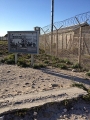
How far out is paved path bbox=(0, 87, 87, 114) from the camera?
491 centimetres

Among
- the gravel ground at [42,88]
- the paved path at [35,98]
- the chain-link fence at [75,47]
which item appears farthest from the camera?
the chain-link fence at [75,47]

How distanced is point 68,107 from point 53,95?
62 centimetres

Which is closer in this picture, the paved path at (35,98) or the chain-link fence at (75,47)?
the paved path at (35,98)

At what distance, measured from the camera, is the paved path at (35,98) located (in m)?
4.91

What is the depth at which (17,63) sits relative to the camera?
11297 mm

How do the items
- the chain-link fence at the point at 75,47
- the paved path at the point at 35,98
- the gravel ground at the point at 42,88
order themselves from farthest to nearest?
the chain-link fence at the point at 75,47 < the paved path at the point at 35,98 < the gravel ground at the point at 42,88

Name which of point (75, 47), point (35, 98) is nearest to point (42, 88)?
point (35, 98)

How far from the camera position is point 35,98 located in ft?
17.7

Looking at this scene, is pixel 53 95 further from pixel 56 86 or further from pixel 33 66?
pixel 33 66

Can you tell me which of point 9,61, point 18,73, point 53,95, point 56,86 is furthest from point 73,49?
point 53,95

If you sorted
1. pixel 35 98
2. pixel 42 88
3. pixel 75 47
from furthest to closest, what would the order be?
pixel 75 47
pixel 42 88
pixel 35 98

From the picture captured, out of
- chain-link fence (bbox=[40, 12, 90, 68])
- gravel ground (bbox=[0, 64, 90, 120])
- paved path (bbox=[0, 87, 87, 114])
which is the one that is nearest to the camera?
gravel ground (bbox=[0, 64, 90, 120])

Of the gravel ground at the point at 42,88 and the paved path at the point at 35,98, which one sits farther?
the paved path at the point at 35,98

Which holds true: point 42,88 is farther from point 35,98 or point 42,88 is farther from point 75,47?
point 75,47
